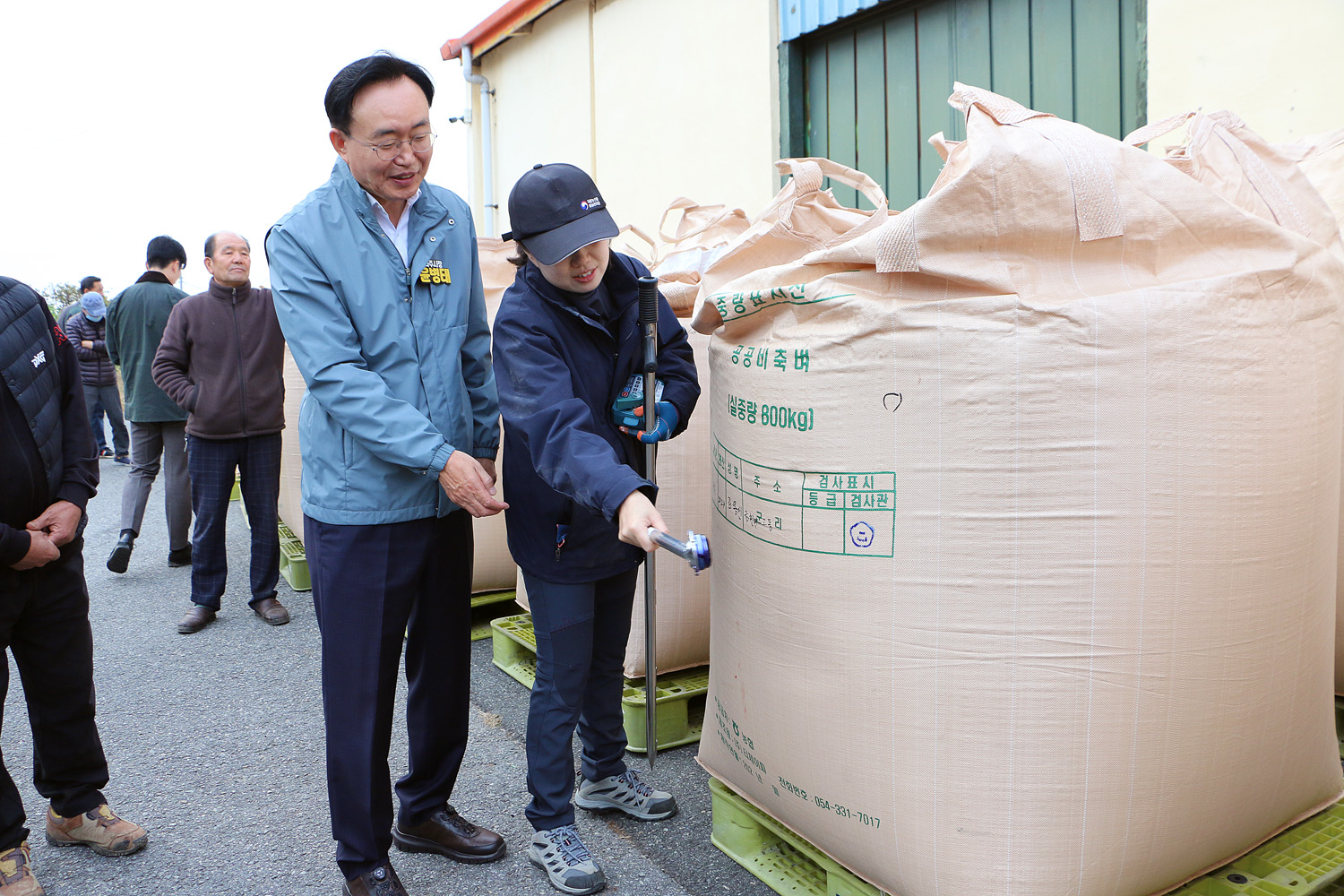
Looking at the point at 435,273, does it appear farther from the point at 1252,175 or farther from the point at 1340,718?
the point at 1340,718

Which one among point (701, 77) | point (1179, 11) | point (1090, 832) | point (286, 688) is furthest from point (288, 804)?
point (701, 77)

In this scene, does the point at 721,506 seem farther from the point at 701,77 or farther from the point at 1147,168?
the point at 701,77

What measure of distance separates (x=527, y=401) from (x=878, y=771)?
2.90 ft

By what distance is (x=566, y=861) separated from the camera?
75.2 inches

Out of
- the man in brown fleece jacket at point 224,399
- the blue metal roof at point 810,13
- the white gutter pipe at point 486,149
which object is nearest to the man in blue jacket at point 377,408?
the man in brown fleece jacket at point 224,399

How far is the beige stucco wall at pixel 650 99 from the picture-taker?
4395mm

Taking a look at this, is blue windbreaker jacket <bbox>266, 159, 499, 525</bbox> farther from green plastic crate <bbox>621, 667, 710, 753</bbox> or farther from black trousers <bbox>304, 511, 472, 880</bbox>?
green plastic crate <bbox>621, 667, 710, 753</bbox>

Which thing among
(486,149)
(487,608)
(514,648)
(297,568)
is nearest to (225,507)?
(297,568)

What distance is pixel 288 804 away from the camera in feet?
7.70

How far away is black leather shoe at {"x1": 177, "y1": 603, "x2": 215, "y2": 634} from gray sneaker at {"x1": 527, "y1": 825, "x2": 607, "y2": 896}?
95.5 inches

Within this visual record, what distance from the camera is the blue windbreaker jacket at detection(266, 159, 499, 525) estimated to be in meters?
1.71

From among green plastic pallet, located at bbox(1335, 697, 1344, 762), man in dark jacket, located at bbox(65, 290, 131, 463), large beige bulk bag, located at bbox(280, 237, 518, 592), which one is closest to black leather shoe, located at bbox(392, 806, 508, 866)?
large beige bulk bag, located at bbox(280, 237, 518, 592)

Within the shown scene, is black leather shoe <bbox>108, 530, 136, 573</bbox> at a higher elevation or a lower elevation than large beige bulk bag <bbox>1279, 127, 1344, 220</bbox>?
lower

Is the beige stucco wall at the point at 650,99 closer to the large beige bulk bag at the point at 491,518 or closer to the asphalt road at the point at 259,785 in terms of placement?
the large beige bulk bag at the point at 491,518
